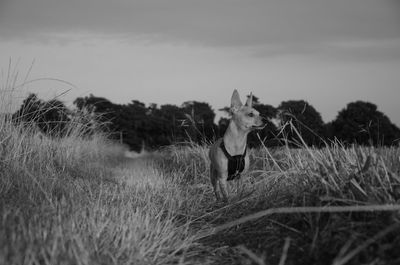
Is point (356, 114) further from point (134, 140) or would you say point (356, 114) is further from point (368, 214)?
point (368, 214)

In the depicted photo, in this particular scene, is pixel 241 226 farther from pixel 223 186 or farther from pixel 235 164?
pixel 235 164

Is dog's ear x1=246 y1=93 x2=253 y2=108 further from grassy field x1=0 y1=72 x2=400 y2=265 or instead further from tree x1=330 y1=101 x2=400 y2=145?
tree x1=330 y1=101 x2=400 y2=145

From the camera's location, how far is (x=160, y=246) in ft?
10.7

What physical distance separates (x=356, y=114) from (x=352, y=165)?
11.7m

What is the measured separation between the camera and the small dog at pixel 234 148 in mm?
6207

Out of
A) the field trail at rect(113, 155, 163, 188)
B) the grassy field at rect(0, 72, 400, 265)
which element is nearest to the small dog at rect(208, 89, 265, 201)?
the field trail at rect(113, 155, 163, 188)

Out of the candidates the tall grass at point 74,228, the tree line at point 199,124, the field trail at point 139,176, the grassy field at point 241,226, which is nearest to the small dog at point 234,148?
the field trail at point 139,176

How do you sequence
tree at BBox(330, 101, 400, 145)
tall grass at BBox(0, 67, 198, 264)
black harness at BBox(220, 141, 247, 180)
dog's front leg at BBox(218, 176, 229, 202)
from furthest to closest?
tree at BBox(330, 101, 400, 145), black harness at BBox(220, 141, 247, 180), dog's front leg at BBox(218, 176, 229, 202), tall grass at BBox(0, 67, 198, 264)

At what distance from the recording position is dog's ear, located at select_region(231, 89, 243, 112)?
22.2 feet

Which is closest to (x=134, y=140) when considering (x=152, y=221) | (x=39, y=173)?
(x=39, y=173)

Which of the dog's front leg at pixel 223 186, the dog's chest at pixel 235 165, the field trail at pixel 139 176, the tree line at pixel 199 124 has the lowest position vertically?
the field trail at pixel 139 176

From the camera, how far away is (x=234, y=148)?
6391 mm

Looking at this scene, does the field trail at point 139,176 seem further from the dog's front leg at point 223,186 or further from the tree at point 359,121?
the tree at point 359,121

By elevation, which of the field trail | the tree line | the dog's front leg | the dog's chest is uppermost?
the tree line
